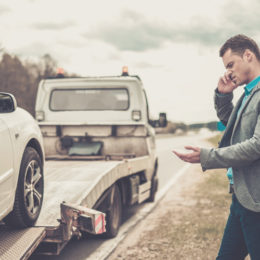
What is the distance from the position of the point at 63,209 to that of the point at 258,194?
213 cm

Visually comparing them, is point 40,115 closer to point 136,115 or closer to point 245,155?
point 136,115

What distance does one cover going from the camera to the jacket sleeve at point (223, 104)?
3.21m

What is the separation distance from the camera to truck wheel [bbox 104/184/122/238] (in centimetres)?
611

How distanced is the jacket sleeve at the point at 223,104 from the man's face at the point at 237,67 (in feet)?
1.30

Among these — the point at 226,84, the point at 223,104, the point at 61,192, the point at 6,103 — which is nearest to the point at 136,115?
the point at 61,192

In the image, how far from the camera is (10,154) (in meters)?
3.50

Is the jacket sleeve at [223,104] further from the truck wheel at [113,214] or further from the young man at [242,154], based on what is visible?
the truck wheel at [113,214]

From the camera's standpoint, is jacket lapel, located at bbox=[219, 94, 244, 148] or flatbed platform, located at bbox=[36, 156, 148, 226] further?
flatbed platform, located at bbox=[36, 156, 148, 226]

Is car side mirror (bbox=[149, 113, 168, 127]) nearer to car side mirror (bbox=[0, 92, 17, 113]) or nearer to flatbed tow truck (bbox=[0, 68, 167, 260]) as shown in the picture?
flatbed tow truck (bbox=[0, 68, 167, 260])

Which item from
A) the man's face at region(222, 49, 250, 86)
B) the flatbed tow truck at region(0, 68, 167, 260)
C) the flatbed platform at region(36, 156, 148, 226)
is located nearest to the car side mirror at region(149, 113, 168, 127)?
the flatbed tow truck at region(0, 68, 167, 260)

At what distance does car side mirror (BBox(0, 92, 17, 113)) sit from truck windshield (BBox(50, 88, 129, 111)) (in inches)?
187

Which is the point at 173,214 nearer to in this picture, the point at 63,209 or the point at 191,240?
the point at 191,240

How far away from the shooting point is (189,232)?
636 centimetres

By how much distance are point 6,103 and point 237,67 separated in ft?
6.62
